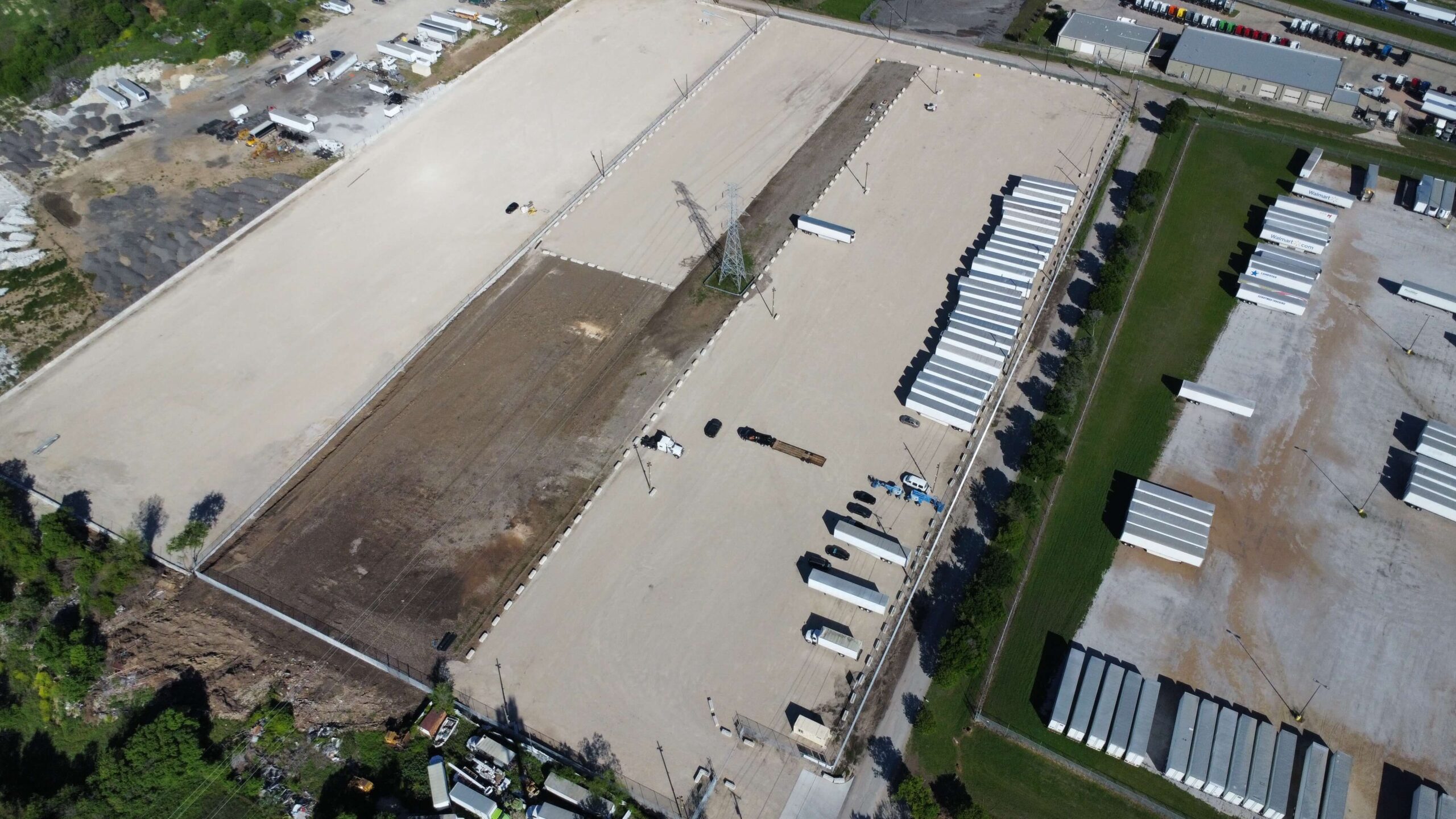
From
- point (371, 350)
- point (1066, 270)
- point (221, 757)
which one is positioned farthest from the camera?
point (1066, 270)

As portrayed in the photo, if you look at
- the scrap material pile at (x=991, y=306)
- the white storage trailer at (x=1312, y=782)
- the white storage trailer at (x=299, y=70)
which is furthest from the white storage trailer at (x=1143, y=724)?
the white storage trailer at (x=299, y=70)

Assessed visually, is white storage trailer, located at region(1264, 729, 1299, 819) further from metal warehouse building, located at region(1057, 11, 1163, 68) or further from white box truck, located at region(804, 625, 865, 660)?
metal warehouse building, located at region(1057, 11, 1163, 68)

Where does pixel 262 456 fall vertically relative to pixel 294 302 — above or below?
below

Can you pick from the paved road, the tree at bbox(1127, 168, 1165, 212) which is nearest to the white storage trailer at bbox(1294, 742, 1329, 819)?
the paved road

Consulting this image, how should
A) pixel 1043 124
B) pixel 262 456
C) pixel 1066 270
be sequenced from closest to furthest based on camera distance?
pixel 262 456
pixel 1066 270
pixel 1043 124

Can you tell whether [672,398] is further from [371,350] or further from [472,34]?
[472,34]

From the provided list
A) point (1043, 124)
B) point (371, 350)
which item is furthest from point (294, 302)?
point (1043, 124)

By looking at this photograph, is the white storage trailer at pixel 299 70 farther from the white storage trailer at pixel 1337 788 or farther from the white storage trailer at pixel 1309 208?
the white storage trailer at pixel 1337 788
